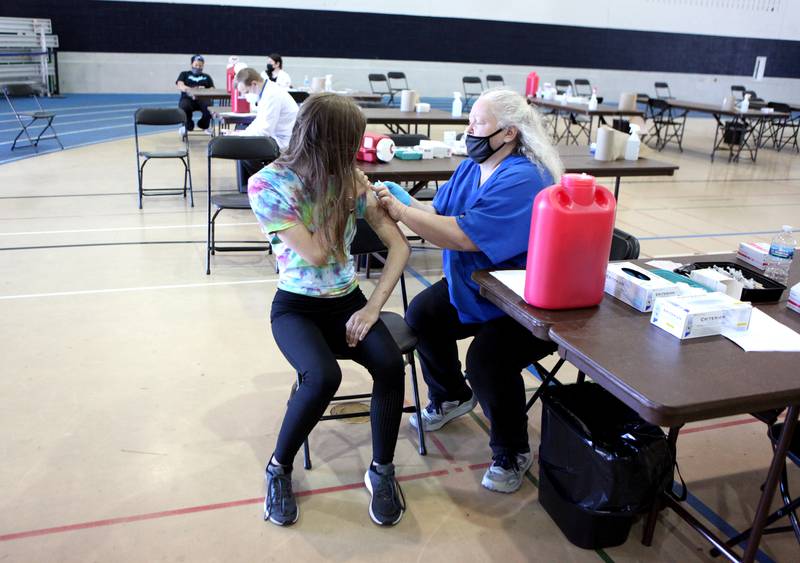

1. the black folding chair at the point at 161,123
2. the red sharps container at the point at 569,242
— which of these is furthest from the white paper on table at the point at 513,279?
the black folding chair at the point at 161,123

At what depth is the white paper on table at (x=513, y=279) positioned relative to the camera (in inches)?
85.3

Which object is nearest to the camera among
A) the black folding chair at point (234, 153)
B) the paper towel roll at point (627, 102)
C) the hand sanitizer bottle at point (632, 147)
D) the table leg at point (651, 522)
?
the table leg at point (651, 522)

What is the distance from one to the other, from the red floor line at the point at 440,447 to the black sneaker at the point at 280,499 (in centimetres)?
68

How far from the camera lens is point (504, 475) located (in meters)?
2.57

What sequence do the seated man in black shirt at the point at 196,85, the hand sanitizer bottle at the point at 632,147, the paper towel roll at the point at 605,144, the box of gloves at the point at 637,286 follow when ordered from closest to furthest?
the box of gloves at the point at 637,286 < the paper towel roll at the point at 605,144 < the hand sanitizer bottle at the point at 632,147 < the seated man in black shirt at the point at 196,85

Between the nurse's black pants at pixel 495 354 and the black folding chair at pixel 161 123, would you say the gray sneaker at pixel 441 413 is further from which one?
the black folding chair at pixel 161 123

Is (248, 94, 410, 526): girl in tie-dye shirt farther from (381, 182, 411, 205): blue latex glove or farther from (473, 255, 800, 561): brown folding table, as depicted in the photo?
(473, 255, 800, 561): brown folding table

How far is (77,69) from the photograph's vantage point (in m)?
14.6

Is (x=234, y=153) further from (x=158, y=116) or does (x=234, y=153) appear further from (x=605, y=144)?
(x=605, y=144)

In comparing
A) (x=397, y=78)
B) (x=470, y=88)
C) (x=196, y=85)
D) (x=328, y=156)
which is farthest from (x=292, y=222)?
(x=470, y=88)

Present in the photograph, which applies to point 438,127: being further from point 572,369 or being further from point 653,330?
point 653,330

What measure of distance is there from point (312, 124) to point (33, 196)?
551 centimetres

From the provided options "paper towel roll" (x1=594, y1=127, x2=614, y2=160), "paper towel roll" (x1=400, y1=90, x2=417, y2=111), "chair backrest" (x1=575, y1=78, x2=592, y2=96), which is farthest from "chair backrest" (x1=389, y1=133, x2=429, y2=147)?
"chair backrest" (x1=575, y1=78, x2=592, y2=96)

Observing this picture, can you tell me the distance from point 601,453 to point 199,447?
1.60 m
